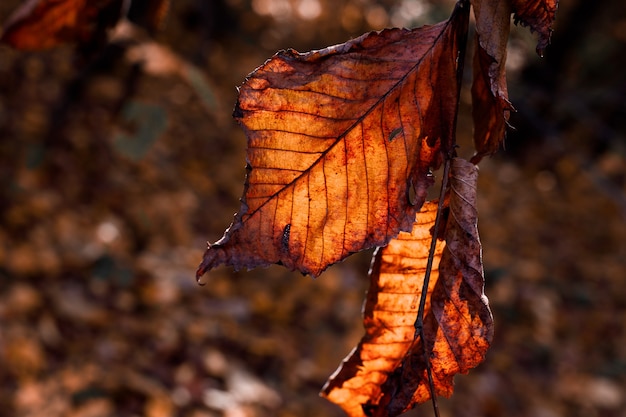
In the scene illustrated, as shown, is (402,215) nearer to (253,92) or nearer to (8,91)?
(253,92)

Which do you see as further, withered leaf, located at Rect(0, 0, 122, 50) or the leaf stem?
withered leaf, located at Rect(0, 0, 122, 50)

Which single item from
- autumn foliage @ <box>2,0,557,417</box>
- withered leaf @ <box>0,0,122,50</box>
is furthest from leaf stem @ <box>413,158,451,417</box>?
withered leaf @ <box>0,0,122,50</box>

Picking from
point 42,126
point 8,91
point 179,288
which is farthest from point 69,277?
point 8,91

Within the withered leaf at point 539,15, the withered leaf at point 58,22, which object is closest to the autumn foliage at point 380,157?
the withered leaf at point 539,15

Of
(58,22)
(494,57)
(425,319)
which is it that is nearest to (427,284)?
(425,319)

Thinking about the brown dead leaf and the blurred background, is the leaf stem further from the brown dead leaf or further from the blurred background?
the blurred background

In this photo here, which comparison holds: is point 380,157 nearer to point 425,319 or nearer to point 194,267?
point 425,319
